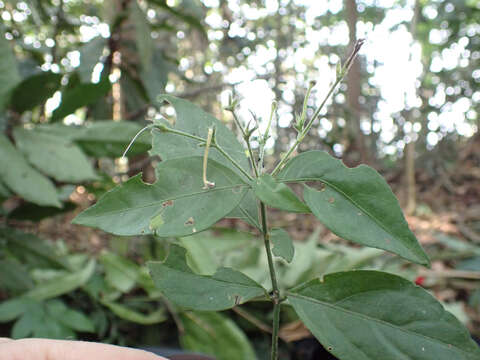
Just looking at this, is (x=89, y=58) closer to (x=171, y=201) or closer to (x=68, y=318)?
(x=68, y=318)

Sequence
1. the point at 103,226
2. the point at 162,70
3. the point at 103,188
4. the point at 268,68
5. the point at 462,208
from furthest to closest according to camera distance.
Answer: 1. the point at 268,68
2. the point at 462,208
3. the point at 162,70
4. the point at 103,188
5. the point at 103,226

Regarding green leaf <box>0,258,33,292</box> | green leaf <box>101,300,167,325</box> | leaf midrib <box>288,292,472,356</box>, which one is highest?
leaf midrib <box>288,292,472,356</box>

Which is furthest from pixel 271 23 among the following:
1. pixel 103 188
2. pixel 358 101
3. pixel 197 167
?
pixel 197 167

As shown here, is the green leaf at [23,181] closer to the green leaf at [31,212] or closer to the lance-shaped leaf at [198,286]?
the green leaf at [31,212]

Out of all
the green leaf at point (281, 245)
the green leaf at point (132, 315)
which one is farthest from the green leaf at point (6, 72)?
the green leaf at point (281, 245)

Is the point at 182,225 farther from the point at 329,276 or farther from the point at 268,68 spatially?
the point at 268,68

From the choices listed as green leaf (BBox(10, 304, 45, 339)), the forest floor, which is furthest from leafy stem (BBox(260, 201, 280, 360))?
green leaf (BBox(10, 304, 45, 339))

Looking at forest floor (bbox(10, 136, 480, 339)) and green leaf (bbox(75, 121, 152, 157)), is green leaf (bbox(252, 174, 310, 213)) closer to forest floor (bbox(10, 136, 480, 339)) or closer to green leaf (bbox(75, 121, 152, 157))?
forest floor (bbox(10, 136, 480, 339))
